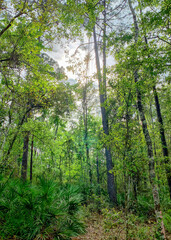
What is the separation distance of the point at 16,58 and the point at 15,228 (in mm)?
5388

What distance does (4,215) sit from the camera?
3.28m

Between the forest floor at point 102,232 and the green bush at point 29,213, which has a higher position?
the green bush at point 29,213

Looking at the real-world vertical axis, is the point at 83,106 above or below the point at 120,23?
below

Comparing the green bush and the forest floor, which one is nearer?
the green bush

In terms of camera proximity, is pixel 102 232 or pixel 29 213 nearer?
pixel 29 213

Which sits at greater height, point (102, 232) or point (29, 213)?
point (29, 213)

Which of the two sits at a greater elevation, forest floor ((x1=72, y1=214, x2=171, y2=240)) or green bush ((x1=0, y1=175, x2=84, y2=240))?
green bush ((x1=0, y1=175, x2=84, y2=240))

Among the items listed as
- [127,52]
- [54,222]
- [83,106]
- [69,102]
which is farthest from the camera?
[83,106]

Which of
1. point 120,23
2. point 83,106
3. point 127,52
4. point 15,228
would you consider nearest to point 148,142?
point 127,52

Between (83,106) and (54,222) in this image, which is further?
(83,106)

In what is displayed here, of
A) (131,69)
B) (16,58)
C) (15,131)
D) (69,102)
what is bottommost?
(15,131)

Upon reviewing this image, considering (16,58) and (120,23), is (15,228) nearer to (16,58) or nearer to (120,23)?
(16,58)

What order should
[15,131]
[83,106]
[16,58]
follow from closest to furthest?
[16,58] → [15,131] → [83,106]

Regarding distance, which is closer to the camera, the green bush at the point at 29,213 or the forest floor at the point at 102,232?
the green bush at the point at 29,213
